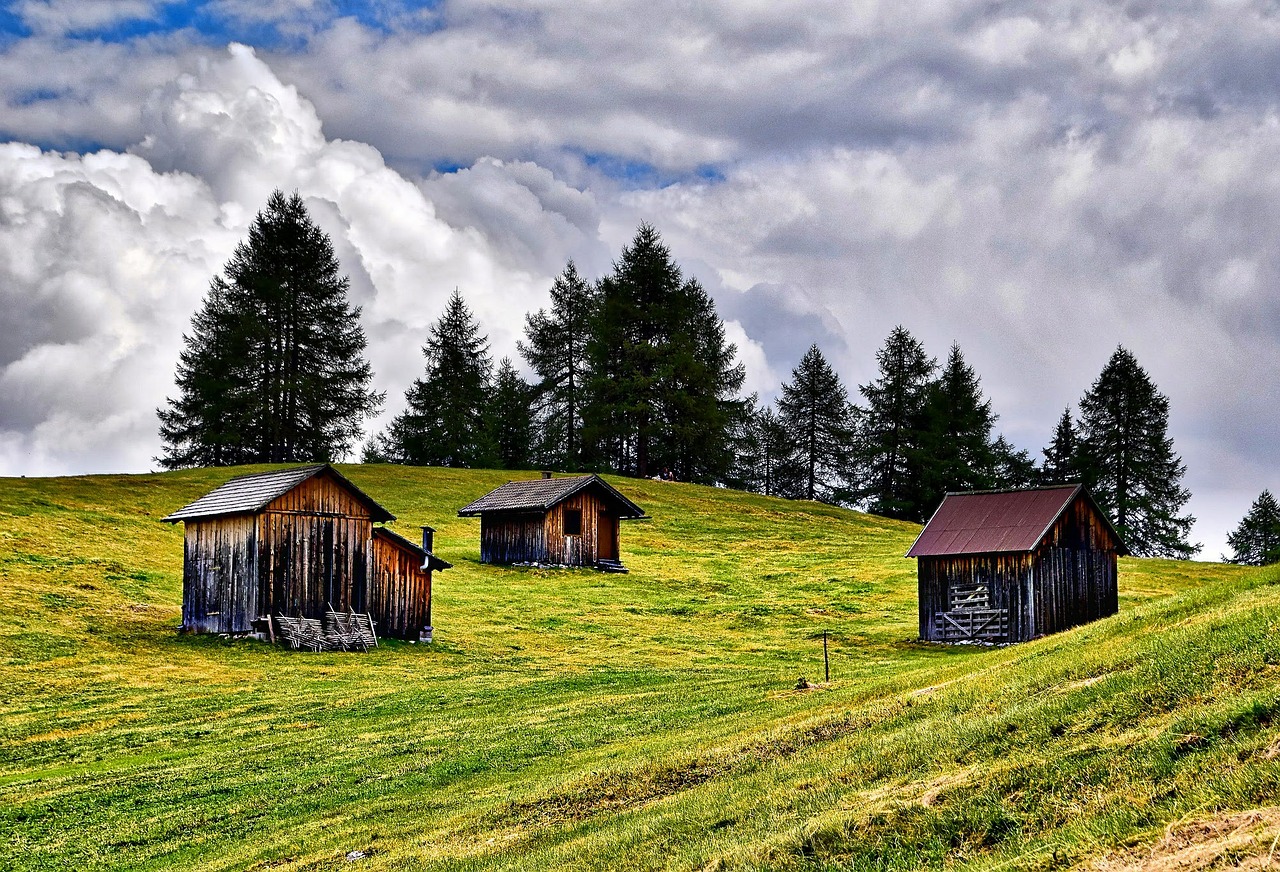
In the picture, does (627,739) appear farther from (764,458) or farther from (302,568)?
(764,458)

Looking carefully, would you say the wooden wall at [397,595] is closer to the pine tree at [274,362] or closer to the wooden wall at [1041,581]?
the wooden wall at [1041,581]

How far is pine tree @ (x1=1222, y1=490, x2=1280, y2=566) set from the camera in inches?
3388

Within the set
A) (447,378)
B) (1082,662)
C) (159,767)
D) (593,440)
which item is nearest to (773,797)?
(1082,662)

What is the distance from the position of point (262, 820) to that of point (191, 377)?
242 feet

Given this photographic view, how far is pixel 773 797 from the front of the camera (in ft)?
38.1

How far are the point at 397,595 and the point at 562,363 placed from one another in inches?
2369

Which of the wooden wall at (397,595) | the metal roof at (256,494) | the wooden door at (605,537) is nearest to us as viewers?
Result: the metal roof at (256,494)

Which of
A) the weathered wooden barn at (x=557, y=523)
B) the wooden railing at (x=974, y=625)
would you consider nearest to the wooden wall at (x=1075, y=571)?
the wooden railing at (x=974, y=625)

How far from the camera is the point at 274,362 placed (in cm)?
8319

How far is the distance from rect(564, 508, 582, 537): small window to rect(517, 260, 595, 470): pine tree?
34.7 metres

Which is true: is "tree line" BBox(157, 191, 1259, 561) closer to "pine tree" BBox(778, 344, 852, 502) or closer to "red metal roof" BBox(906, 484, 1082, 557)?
"pine tree" BBox(778, 344, 852, 502)

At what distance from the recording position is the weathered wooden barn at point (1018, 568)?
125ft

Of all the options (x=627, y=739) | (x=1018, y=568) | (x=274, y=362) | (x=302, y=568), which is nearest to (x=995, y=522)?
(x=1018, y=568)

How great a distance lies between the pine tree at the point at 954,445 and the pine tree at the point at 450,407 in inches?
1338
